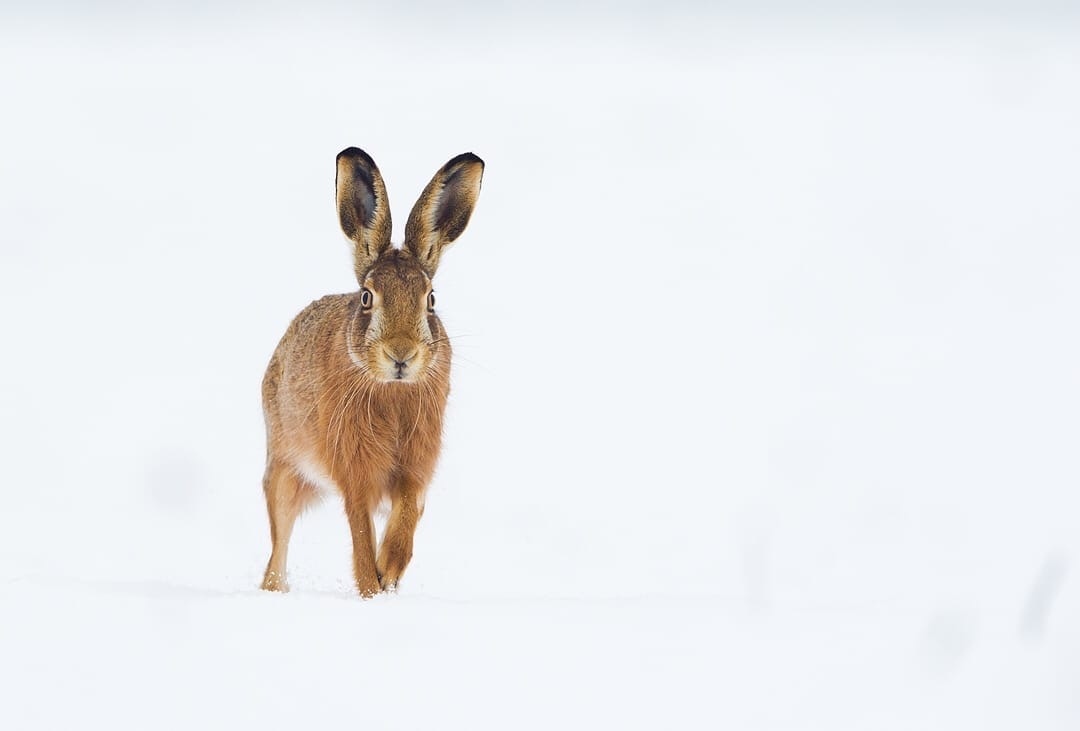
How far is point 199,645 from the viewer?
4363 millimetres

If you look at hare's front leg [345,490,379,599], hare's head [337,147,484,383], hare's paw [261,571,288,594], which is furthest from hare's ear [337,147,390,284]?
hare's paw [261,571,288,594]

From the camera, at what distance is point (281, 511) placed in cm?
739

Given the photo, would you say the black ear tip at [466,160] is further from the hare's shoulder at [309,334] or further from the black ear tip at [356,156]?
the hare's shoulder at [309,334]

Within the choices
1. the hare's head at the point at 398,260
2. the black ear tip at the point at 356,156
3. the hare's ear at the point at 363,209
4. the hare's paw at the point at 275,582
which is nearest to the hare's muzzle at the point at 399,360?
the hare's head at the point at 398,260

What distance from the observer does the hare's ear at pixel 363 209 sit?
636 cm

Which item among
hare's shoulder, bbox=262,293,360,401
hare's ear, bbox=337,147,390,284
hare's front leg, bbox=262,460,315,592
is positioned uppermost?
hare's ear, bbox=337,147,390,284

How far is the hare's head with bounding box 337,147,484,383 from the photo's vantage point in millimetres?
6066

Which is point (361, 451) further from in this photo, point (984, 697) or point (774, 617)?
point (984, 697)

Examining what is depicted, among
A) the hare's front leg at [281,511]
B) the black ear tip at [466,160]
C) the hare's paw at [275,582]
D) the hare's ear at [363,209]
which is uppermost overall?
the black ear tip at [466,160]

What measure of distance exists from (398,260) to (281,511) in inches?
69.9

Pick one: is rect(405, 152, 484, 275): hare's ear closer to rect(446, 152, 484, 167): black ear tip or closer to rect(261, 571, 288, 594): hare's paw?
rect(446, 152, 484, 167): black ear tip

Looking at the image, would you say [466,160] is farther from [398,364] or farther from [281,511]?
[281,511]

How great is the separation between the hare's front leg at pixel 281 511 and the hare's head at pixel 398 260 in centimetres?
127

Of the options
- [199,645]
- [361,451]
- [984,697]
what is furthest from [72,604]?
[984,697]
